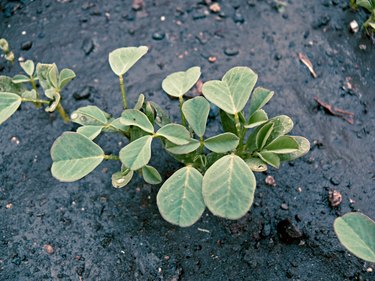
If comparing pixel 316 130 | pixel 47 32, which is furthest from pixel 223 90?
pixel 47 32

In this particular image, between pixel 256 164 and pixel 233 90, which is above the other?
pixel 233 90

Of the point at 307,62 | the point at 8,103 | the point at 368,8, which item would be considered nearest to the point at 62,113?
the point at 8,103

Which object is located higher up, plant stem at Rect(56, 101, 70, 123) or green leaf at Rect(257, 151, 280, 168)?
green leaf at Rect(257, 151, 280, 168)

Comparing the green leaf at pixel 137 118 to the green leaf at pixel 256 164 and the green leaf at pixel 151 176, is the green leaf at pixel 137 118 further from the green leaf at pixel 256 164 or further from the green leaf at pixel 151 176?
the green leaf at pixel 256 164

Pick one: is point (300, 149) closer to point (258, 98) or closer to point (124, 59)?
point (258, 98)

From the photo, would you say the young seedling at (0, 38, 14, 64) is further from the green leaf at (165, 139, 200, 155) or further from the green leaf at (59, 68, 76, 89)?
the green leaf at (165, 139, 200, 155)

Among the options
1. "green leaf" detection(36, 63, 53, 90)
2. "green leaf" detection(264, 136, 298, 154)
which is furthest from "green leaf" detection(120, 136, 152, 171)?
"green leaf" detection(36, 63, 53, 90)
